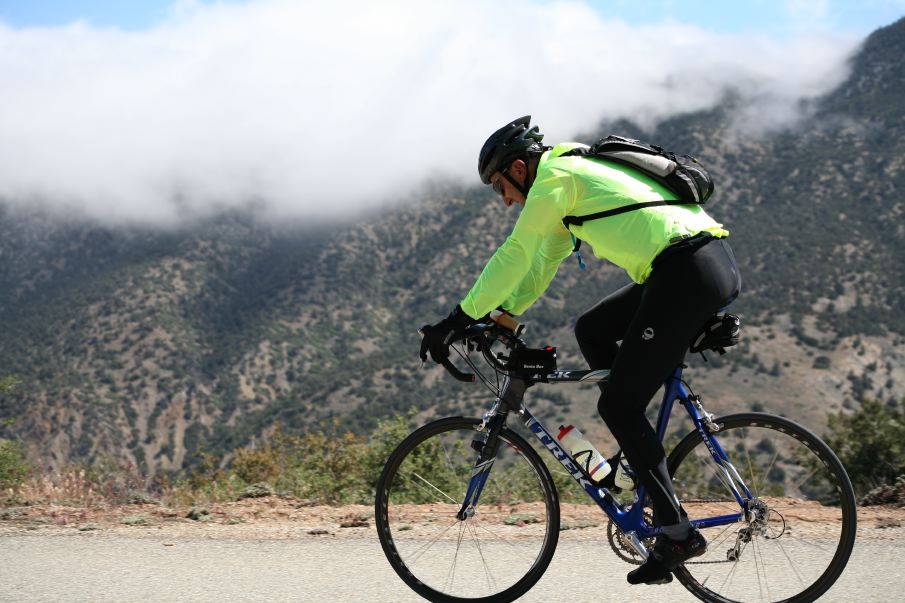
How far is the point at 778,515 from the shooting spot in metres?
3.66

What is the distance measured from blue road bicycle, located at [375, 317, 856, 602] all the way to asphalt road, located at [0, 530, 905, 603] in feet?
0.58

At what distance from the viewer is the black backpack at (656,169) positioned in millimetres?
3342

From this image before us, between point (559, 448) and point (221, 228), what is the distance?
13812cm

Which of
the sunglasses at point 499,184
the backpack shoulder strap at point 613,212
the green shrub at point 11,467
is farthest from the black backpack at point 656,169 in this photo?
the green shrub at point 11,467

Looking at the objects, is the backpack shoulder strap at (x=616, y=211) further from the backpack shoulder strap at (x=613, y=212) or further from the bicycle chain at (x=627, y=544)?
the bicycle chain at (x=627, y=544)

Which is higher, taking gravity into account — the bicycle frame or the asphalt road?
the bicycle frame

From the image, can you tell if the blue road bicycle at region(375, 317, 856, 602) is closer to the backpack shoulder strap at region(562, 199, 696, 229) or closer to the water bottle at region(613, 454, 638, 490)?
the water bottle at region(613, 454, 638, 490)

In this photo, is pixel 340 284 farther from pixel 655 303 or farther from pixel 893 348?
pixel 655 303

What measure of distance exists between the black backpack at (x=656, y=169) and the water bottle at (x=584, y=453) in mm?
936

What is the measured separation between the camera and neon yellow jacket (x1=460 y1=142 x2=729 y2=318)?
3287 millimetres

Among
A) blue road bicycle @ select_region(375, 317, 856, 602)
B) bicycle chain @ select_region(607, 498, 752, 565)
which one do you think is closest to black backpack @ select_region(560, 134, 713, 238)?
blue road bicycle @ select_region(375, 317, 856, 602)

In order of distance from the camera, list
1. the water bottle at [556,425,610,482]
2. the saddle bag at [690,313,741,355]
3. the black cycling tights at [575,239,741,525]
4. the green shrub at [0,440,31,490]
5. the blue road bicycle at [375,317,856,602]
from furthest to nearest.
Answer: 1. the green shrub at [0,440,31,490]
2. the water bottle at [556,425,610,482]
3. the blue road bicycle at [375,317,856,602]
4. the saddle bag at [690,313,741,355]
5. the black cycling tights at [575,239,741,525]

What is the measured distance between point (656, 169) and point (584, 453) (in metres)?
1.26

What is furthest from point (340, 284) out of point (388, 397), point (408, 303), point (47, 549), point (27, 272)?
point (47, 549)
